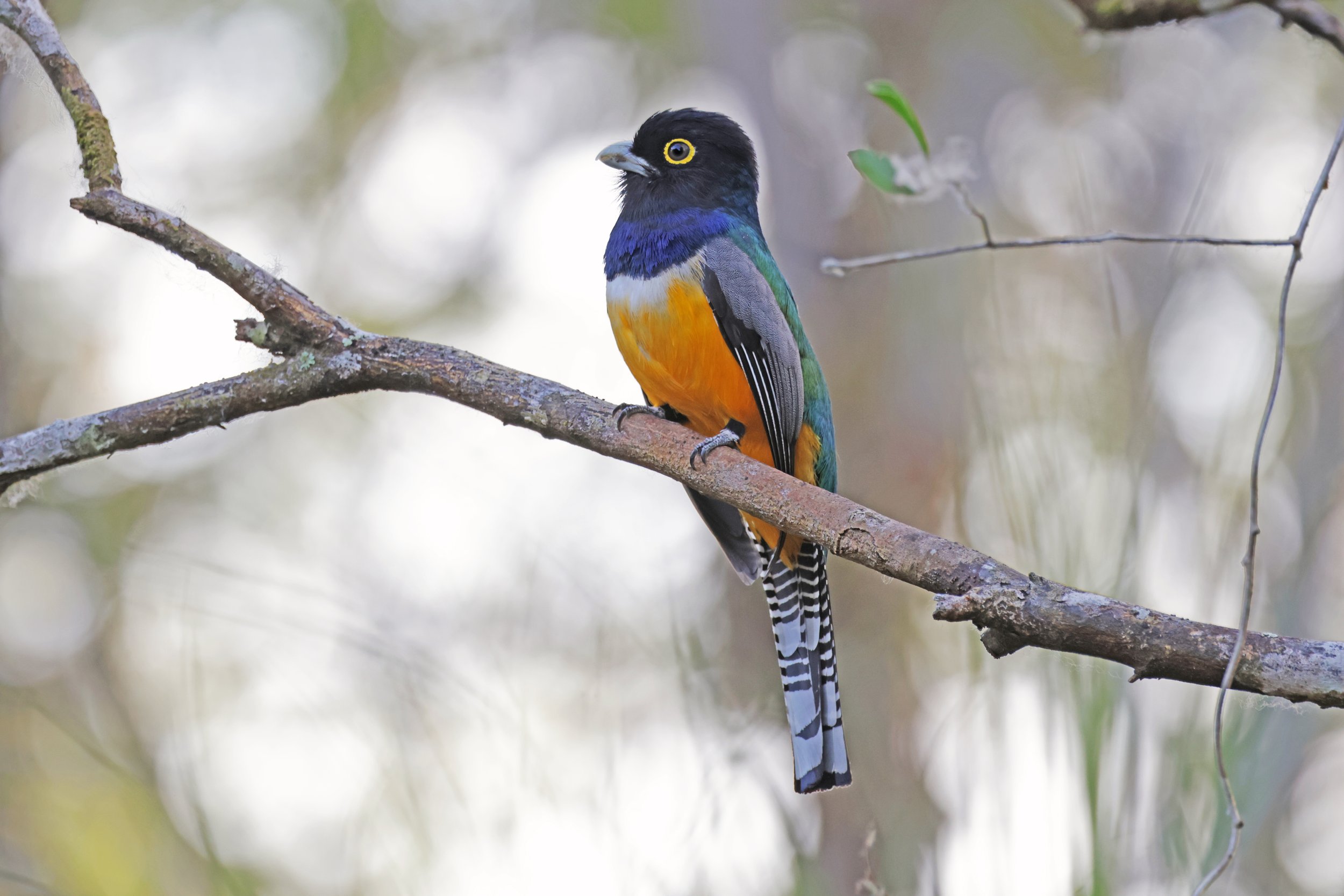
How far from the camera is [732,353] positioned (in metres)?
3.97

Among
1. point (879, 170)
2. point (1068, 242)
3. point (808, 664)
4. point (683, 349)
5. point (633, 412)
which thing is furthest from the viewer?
point (808, 664)

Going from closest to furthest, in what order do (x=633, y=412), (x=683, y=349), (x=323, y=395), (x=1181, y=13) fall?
(x=1181, y=13), (x=323, y=395), (x=633, y=412), (x=683, y=349)

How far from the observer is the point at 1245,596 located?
1.75 meters

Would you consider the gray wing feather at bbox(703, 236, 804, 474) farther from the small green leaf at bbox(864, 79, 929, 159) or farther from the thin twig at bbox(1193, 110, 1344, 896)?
the thin twig at bbox(1193, 110, 1344, 896)

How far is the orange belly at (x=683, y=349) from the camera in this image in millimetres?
3934

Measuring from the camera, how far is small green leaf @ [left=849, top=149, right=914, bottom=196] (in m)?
2.43

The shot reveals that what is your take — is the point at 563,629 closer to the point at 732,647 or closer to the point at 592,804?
the point at 592,804

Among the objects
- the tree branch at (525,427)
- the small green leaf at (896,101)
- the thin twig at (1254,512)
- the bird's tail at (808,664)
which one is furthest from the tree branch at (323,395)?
the bird's tail at (808,664)

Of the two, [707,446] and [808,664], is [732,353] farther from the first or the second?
[808,664]

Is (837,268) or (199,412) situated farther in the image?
(199,412)

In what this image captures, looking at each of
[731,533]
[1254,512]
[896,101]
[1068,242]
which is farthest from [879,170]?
[731,533]

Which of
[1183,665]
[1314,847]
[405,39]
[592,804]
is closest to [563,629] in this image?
[592,804]

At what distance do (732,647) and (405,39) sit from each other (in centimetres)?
686

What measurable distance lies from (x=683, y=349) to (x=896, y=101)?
5.58 feet
